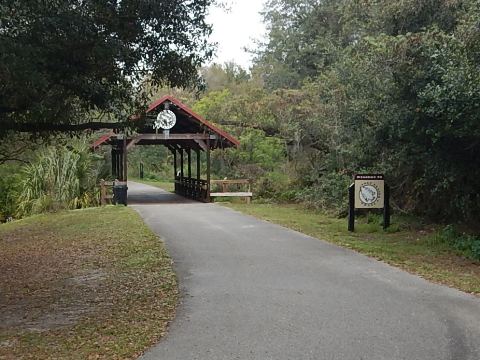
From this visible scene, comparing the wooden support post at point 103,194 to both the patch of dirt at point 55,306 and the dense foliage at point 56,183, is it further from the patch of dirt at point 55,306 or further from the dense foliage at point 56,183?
the patch of dirt at point 55,306

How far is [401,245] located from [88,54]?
27.6ft

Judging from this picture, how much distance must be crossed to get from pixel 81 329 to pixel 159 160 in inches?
2082

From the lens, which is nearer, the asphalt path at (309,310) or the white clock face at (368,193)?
the asphalt path at (309,310)

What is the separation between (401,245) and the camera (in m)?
12.5

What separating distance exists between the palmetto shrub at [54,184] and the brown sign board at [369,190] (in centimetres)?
1311

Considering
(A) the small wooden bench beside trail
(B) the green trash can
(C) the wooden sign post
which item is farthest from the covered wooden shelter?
(C) the wooden sign post

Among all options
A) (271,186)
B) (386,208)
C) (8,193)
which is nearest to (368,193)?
(386,208)

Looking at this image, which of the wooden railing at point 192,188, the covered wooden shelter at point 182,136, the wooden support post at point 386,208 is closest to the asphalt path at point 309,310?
the wooden support post at point 386,208

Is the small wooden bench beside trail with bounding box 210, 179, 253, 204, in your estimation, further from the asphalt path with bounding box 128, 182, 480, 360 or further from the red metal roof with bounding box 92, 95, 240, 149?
the asphalt path with bounding box 128, 182, 480, 360

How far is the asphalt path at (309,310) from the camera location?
206 inches

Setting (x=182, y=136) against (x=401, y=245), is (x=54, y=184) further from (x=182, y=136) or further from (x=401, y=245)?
(x=401, y=245)

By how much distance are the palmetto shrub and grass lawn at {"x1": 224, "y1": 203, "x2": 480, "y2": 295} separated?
868cm

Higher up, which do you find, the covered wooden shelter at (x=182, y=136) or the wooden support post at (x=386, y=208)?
the covered wooden shelter at (x=182, y=136)

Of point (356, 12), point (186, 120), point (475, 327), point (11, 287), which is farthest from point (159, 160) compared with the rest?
point (475, 327)
